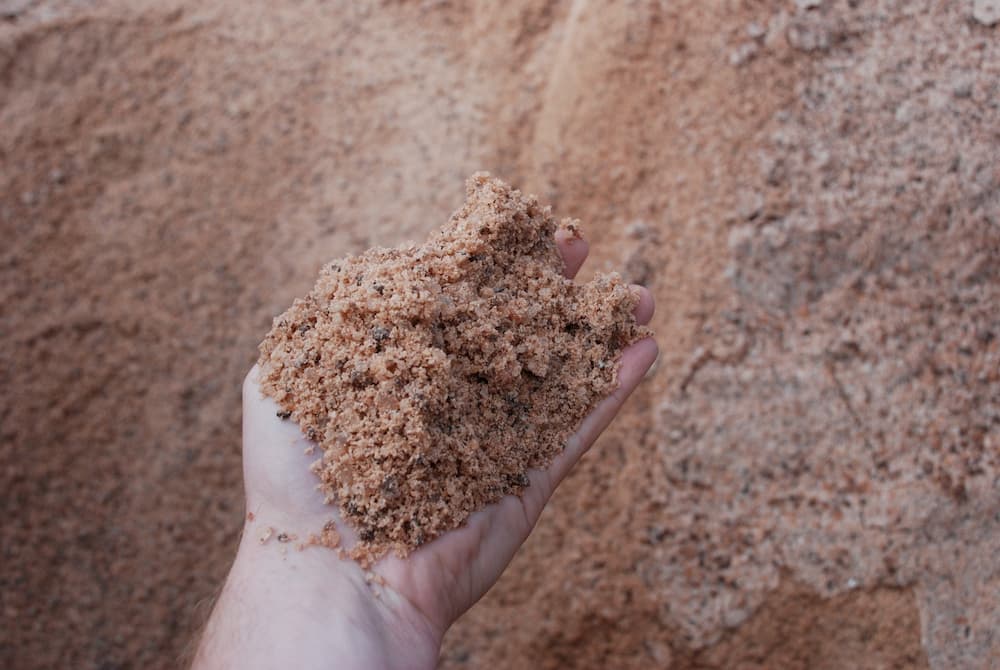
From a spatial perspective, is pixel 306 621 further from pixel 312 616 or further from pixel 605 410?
pixel 605 410

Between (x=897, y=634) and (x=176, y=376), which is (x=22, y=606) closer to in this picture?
(x=176, y=376)

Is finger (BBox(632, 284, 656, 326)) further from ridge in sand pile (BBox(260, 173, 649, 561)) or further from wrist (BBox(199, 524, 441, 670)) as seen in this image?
wrist (BBox(199, 524, 441, 670))

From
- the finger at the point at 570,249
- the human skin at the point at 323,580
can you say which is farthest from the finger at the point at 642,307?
the human skin at the point at 323,580

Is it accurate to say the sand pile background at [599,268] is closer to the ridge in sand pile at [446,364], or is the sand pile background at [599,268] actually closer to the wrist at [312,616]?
the ridge in sand pile at [446,364]

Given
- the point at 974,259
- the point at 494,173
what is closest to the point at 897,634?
the point at 974,259

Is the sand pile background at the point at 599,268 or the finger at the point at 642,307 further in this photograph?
the sand pile background at the point at 599,268

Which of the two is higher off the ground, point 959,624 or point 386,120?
point 386,120

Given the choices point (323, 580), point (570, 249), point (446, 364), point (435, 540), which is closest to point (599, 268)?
point (570, 249)

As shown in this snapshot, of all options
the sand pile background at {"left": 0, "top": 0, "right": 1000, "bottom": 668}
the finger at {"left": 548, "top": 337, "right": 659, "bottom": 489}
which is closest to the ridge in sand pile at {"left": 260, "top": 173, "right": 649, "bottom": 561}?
the finger at {"left": 548, "top": 337, "right": 659, "bottom": 489}
